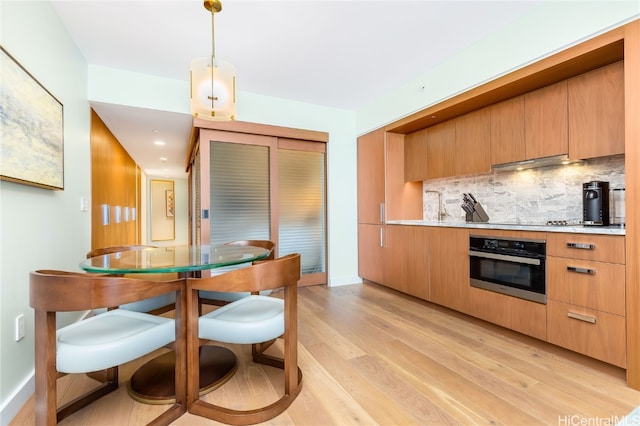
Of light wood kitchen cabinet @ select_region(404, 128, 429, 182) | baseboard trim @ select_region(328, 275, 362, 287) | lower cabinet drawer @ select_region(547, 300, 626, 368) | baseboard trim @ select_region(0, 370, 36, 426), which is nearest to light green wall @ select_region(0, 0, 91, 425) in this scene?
baseboard trim @ select_region(0, 370, 36, 426)

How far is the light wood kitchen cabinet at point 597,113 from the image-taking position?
2049 mm

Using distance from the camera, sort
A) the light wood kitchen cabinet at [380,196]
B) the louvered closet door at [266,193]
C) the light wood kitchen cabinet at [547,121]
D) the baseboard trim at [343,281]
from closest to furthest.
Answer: the light wood kitchen cabinet at [547,121] → the louvered closet door at [266,193] → the light wood kitchen cabinet at [380,196] → the baseboard trim at [343,281]

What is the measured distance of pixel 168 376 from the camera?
188 centimetres

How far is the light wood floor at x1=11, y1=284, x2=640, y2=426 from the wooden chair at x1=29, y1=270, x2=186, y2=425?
16.5 inches

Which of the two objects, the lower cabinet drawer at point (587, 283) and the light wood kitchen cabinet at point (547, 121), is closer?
the lower cabinet drawer at point (587, 283)

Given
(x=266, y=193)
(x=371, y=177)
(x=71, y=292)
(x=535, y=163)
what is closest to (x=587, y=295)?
(x=535, y=163)

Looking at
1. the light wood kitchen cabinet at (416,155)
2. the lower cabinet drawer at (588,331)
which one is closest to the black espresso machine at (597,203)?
the lower cabinet drawer at (588,331)

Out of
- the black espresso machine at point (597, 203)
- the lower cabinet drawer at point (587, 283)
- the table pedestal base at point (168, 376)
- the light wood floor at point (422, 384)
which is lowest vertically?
the light wood floor at point (422, 384)

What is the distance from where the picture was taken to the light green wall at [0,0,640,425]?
1.59 meters

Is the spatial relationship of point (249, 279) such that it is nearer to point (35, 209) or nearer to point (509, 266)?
point (35, 209)

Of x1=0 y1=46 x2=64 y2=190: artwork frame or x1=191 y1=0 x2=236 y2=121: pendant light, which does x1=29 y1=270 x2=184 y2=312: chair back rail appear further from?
x1=191 y1=0 x2=236 y2=121: pendant light

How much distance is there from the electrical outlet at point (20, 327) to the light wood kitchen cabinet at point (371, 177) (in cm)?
341

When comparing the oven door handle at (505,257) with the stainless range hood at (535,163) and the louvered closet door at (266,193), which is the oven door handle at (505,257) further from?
the louvered closet door at (266,193)

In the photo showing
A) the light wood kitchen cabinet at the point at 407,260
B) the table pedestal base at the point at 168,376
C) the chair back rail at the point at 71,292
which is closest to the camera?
the chair back rail at the point at 71,292
